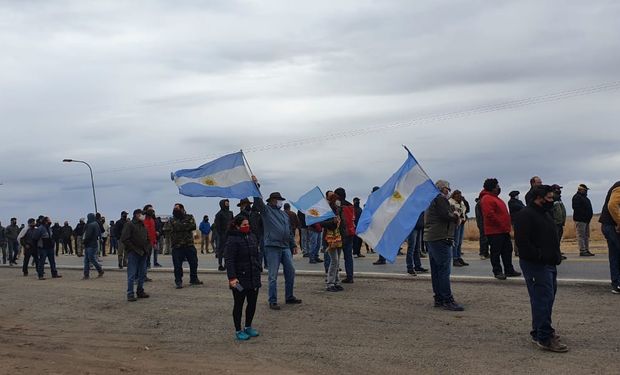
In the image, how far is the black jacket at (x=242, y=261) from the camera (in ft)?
29.0

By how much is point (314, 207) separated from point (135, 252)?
13.6ft

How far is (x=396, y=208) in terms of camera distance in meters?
10.8

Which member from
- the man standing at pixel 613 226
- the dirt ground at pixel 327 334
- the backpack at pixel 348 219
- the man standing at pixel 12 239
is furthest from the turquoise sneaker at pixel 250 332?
the man standing at pixel 12 239

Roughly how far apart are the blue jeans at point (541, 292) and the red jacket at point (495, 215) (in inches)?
191

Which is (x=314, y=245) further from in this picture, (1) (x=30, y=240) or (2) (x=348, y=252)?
(1) (x=30, y=240)

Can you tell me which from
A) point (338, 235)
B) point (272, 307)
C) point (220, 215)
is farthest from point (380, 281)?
point (220, 215)

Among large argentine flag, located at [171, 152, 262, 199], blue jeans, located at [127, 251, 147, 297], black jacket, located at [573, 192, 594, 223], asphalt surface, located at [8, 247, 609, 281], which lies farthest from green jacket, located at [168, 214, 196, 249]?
black jacket, located at [573, 192, 594, 223]

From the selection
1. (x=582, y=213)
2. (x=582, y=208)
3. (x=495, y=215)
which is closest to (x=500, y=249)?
(x=495, y=215)

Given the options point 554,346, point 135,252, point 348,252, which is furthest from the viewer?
point 135,252

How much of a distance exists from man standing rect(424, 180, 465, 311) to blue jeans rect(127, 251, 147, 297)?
21.8 feet

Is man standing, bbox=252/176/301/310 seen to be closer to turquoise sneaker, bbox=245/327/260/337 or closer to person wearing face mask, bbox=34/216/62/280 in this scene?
turquoise sneaker, bbox=245/327/260/337

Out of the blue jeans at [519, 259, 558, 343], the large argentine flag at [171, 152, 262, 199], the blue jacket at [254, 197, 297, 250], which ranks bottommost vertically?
the blue jeans at [519, 259, 558, 343]

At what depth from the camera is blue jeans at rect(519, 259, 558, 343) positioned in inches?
289

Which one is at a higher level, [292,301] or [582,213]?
[582,213]
